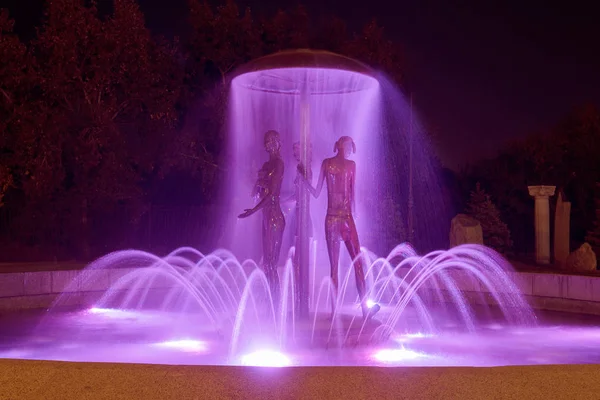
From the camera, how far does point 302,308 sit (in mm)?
9023

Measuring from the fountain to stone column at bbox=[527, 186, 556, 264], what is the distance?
537 centimetres

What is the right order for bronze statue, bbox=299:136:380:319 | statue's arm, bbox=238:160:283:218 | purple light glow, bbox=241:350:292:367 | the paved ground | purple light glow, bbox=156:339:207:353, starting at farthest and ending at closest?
statue's arm, bbox=238:160:283:218
bronze statue, bbox=299:136:380:319
purple light glow, bbox=156:339:207:353
purple light glow, bbox=241:350:292:367
the paved ground

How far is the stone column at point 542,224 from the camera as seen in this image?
786 inches

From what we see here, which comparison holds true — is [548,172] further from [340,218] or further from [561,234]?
[340,218]

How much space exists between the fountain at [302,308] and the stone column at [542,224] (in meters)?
5.37

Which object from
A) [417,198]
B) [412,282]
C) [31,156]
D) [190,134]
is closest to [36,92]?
[31,156]

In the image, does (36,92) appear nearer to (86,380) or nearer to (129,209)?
(129,209)

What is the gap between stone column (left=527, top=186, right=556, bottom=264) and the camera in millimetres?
19969

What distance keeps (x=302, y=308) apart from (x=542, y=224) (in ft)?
44.0

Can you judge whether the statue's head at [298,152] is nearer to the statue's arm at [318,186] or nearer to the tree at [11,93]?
the statue's arm at [318,186]

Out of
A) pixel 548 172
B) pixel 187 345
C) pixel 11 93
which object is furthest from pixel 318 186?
pixel 548 172

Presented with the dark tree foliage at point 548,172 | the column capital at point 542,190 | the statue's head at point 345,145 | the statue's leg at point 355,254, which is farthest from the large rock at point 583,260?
the dark tree foliage at point 548,172

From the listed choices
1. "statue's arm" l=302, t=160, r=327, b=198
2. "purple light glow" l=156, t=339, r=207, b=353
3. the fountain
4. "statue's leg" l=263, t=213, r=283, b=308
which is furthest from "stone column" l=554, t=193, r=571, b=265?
"purple light glow" l=156, t=339, r=207, b=353

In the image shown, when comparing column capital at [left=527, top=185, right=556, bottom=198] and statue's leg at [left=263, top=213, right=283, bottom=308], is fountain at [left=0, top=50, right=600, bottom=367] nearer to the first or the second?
statue's leg at [left=263, top=213, right=283, bottom=308]
